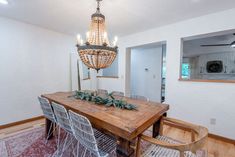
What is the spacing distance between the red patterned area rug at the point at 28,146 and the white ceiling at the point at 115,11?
2.26 metres

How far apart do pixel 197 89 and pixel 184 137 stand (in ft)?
3.11

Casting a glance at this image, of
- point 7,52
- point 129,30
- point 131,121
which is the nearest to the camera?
point 131,121

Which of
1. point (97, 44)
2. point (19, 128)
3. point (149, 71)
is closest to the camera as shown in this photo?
point (97, 44)

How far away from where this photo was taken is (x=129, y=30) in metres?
3.28

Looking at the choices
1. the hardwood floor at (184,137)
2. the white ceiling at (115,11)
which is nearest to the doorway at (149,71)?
the white ceiling at (115,11)

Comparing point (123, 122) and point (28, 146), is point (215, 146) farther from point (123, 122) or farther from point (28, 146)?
point (28, 146)

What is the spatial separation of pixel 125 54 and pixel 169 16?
1.65m

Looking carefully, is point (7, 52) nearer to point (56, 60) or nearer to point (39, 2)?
point (56, 60)

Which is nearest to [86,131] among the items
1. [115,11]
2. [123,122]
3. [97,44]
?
[123,122]

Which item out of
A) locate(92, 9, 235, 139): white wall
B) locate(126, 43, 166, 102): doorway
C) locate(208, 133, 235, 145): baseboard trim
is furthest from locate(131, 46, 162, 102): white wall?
locate(208, 133, 235, 145): baseboard trim

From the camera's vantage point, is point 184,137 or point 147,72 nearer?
point 184,137

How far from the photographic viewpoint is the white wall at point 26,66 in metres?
2.67

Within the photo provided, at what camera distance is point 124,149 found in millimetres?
1186

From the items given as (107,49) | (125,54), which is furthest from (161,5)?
(125,54)
